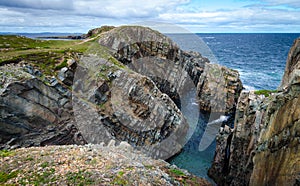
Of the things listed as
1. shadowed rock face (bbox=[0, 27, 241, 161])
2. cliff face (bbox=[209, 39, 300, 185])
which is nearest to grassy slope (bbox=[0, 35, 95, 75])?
shadowed rock face (bbox=[0, 27, 241, 161])

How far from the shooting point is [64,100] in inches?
1118

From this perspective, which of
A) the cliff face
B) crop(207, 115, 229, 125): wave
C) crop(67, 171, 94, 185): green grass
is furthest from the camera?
crop(207, 115, 229, 125): wave

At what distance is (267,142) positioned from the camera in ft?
51.6

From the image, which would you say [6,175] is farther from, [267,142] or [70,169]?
[267,142]

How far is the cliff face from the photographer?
1286cm

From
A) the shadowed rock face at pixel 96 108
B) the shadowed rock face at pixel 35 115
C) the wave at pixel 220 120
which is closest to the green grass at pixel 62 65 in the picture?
the shadowed rock face at pixel 96 108

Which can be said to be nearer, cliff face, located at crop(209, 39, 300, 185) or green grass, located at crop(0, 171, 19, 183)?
cliff face, located at crop(209, 39, 300, 185)

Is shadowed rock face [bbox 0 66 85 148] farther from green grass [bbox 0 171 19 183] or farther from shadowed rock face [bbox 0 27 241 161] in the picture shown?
green grass [bbox 0 171 19 183]

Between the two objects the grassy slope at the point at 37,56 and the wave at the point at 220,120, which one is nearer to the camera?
the grassy slope at the point at 37,56

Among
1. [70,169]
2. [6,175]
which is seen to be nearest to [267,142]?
[70,169]

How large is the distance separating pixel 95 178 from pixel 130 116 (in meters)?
17.3

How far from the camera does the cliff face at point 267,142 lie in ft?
42.2

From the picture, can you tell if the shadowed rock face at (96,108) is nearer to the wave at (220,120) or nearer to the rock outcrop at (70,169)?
the wave at (220,120)

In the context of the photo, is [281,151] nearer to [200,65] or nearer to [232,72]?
[232,72]
